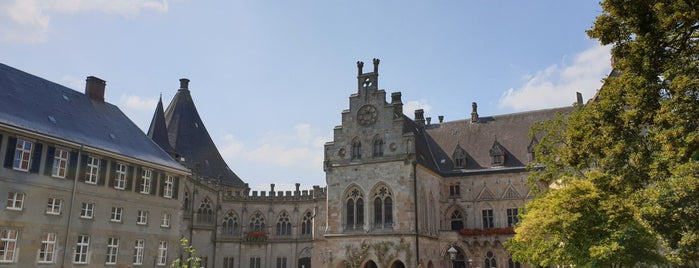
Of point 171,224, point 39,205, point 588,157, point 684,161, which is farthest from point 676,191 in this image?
point 171,224

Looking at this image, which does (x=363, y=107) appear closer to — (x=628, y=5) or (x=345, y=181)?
(x=345, y=181)

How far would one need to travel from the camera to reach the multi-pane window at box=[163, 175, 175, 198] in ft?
114

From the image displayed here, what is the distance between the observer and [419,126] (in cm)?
4762

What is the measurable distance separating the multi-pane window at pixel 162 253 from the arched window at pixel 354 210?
1257 cm

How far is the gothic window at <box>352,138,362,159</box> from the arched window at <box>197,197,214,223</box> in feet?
48.8

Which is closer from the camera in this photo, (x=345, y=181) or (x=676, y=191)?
(x=676, y=191)

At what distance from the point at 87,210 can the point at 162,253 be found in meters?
6.41

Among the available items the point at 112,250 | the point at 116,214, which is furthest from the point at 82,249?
the point at 116,214

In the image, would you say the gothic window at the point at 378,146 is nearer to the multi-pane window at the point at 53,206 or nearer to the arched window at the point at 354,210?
the arched window at the point at 354,210

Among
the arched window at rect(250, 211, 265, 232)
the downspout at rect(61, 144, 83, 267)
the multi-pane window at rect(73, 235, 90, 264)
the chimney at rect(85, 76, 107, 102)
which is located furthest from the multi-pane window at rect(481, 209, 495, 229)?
the chimney at rect(85, 76, 107, 102)

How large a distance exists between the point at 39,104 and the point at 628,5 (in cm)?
2937

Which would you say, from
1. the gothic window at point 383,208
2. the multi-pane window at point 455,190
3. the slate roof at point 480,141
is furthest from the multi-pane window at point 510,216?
the gothic window at point 383,208

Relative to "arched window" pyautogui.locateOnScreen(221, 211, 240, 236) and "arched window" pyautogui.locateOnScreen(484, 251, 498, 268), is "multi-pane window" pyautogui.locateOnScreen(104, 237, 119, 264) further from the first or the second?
"arched window" pyautogui.locateOnScreen(484, 251, 498, 268)

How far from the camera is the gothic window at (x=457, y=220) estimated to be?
41812 millimetres
